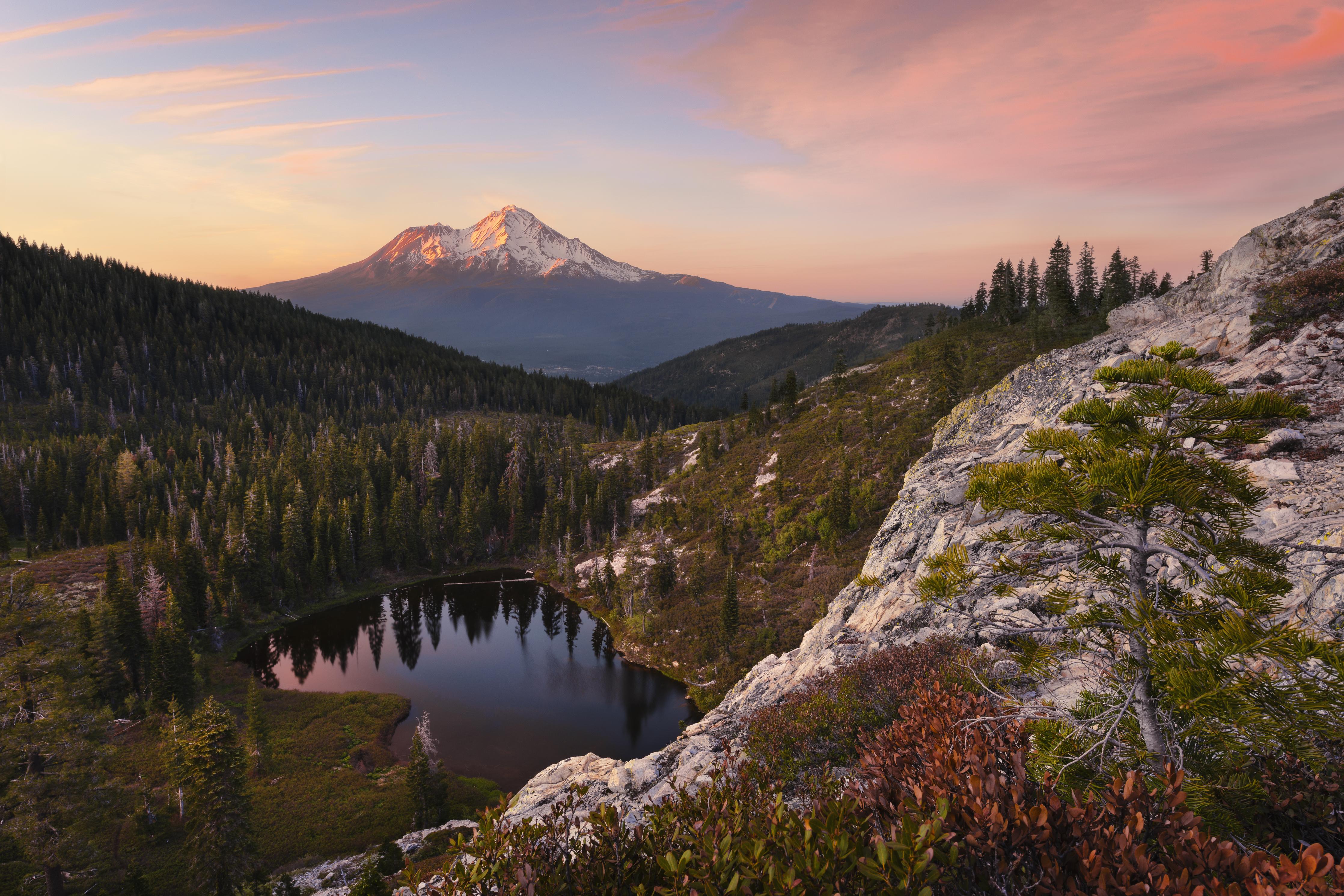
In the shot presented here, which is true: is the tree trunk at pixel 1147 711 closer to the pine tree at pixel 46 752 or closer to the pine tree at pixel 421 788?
the pine tree at pixel 421 788

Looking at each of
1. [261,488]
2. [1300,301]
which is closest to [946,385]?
[1300,301]

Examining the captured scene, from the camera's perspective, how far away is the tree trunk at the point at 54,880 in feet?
103

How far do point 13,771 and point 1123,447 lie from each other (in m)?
56.4

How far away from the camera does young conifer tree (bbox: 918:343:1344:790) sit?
22.5ft

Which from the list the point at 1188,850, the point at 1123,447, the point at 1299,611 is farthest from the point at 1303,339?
the point at 1188,850

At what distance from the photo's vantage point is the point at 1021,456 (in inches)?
1255

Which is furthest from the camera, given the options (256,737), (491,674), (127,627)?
(491,674)

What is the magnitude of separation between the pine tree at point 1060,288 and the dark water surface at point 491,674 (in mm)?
90670

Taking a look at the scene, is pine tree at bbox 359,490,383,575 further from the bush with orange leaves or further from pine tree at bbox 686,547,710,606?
the bush with orange leaves

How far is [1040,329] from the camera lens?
95.3 m

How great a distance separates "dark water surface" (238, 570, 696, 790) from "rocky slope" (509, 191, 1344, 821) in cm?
2847

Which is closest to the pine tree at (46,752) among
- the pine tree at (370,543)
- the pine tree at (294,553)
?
the pine tree at (294,553)

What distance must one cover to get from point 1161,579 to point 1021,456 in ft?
88.8

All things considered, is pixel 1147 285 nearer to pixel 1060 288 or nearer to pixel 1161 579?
pixel 1060 288
